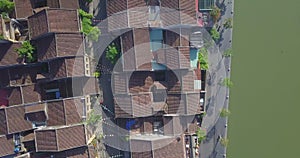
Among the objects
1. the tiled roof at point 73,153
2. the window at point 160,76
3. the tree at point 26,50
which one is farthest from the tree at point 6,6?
the window at point 160,76

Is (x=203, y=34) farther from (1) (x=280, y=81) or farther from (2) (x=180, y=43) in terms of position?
(1) (x=280, y=81)

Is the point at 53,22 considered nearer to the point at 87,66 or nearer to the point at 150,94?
the point at 87,66

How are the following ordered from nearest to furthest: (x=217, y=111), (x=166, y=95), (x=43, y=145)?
1. (x=43, y=145)
2. (x=166, y=95)
3. (x=217, y=111)

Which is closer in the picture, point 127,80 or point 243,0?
point 127,80

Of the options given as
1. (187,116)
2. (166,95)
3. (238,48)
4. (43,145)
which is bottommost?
(43,145)

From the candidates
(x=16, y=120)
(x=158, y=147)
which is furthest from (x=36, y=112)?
(x=158, y=147)

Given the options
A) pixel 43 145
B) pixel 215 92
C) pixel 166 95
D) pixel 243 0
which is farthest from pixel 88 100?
pixel 243 0
